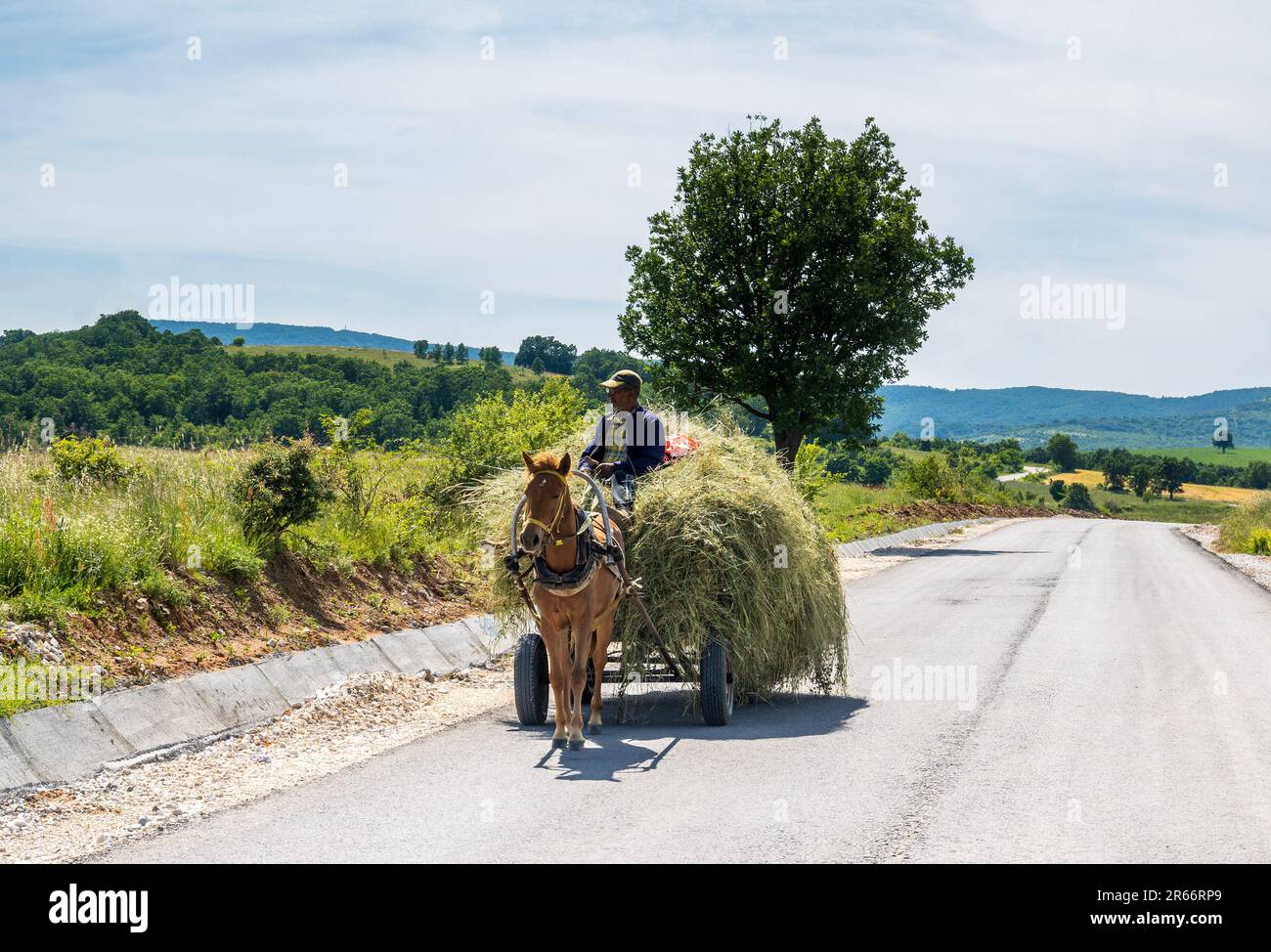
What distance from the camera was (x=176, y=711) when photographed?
8594mm

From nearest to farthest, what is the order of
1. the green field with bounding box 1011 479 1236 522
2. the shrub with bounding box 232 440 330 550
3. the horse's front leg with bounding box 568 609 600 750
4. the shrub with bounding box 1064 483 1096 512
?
the horse's front leg with bounding box 568 609 600 750, the shrub with bounding box 232 440 330 550, the green field with bounding box 1011 479 1236 522, the shrub with bounding box 1064 483 1096 512

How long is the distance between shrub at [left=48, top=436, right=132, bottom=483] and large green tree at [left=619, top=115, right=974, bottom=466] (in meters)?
22.0

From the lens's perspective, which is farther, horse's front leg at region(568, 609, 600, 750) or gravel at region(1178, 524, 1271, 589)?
gravel at region(1178, 524, 1271, 589)

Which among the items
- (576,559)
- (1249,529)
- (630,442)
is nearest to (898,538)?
(1249,529)

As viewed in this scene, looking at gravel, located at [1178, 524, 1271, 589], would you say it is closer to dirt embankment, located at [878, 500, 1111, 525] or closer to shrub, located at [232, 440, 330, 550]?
dirt embankment, located at [878, 500, 1111, 525]

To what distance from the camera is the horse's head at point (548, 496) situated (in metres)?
7.76

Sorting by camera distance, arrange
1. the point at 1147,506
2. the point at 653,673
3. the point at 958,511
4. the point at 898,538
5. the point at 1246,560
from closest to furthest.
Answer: the point at 653,673, the point at 1246,560, the point at 898,538, the point at 958,511, the point at 1147,506

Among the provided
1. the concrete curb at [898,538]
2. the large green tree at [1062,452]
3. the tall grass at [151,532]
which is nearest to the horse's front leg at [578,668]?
the tall grass at [151,532]

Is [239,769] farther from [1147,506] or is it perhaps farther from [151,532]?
[1147,506]

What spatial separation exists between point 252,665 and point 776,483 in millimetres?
4792

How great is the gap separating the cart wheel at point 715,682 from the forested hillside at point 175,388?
46.2ft

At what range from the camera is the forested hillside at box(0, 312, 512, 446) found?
34719 mm

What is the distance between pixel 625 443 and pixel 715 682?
2.16 m

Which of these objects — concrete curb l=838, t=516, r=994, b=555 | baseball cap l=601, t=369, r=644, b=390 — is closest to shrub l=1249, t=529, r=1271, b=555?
concrete curb l=838, t=516, r=994, b=555
